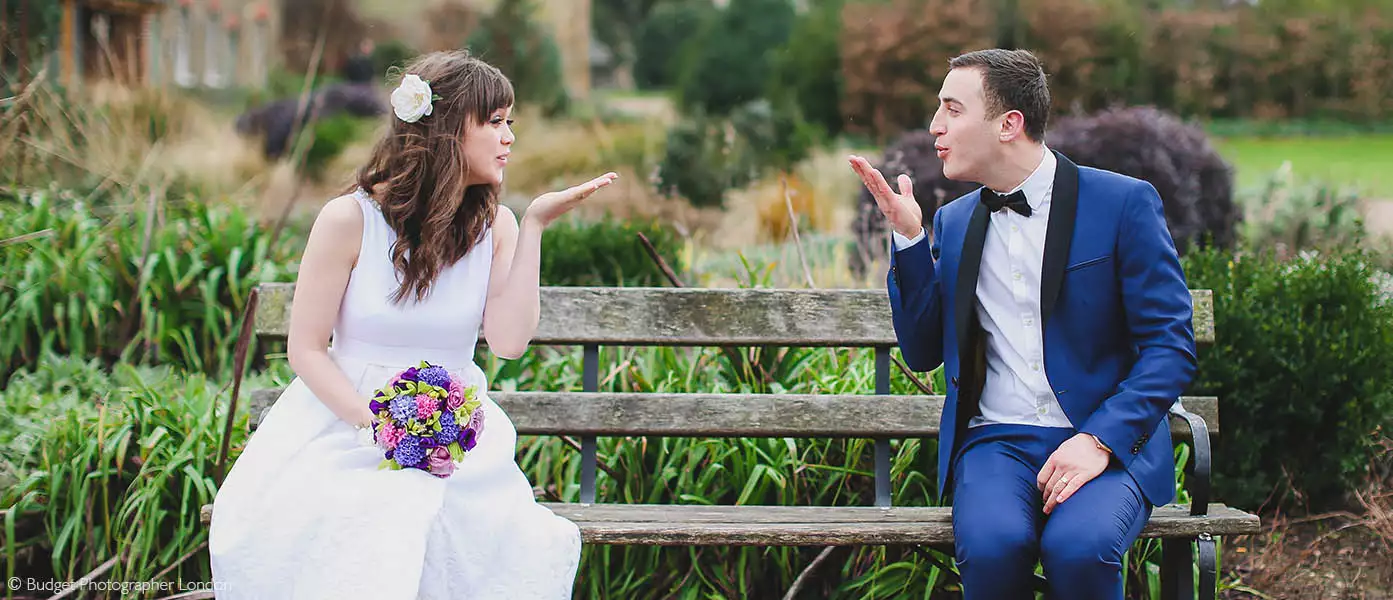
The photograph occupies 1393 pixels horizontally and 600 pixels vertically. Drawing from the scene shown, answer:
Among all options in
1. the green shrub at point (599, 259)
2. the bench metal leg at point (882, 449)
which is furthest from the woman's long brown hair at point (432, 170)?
the green shrub at point (599, 259)

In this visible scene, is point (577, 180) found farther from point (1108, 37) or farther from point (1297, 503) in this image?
point (1108, 37)

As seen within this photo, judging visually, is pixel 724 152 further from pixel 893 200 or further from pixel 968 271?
pixel 893 200

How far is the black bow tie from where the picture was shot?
10.1 ft

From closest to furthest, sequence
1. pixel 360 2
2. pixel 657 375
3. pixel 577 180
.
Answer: pixel 657 375
pixel 577 180
pixel 360 2

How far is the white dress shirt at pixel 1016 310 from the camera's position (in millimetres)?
3053

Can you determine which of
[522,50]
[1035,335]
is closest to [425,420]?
[1035,335]

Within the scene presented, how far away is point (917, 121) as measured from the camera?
19.4 meters

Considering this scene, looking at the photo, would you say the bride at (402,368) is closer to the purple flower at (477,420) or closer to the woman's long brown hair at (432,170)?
the woman's long brown hair at (432,170)

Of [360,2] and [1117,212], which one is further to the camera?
[360,2]

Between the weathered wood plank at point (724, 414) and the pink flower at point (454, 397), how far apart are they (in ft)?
2.61

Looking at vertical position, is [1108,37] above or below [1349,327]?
above

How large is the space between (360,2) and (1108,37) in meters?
20.7

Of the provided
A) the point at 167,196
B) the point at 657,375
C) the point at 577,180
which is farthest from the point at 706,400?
the point at 577,180

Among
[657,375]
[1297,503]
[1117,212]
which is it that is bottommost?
[1297,503]
